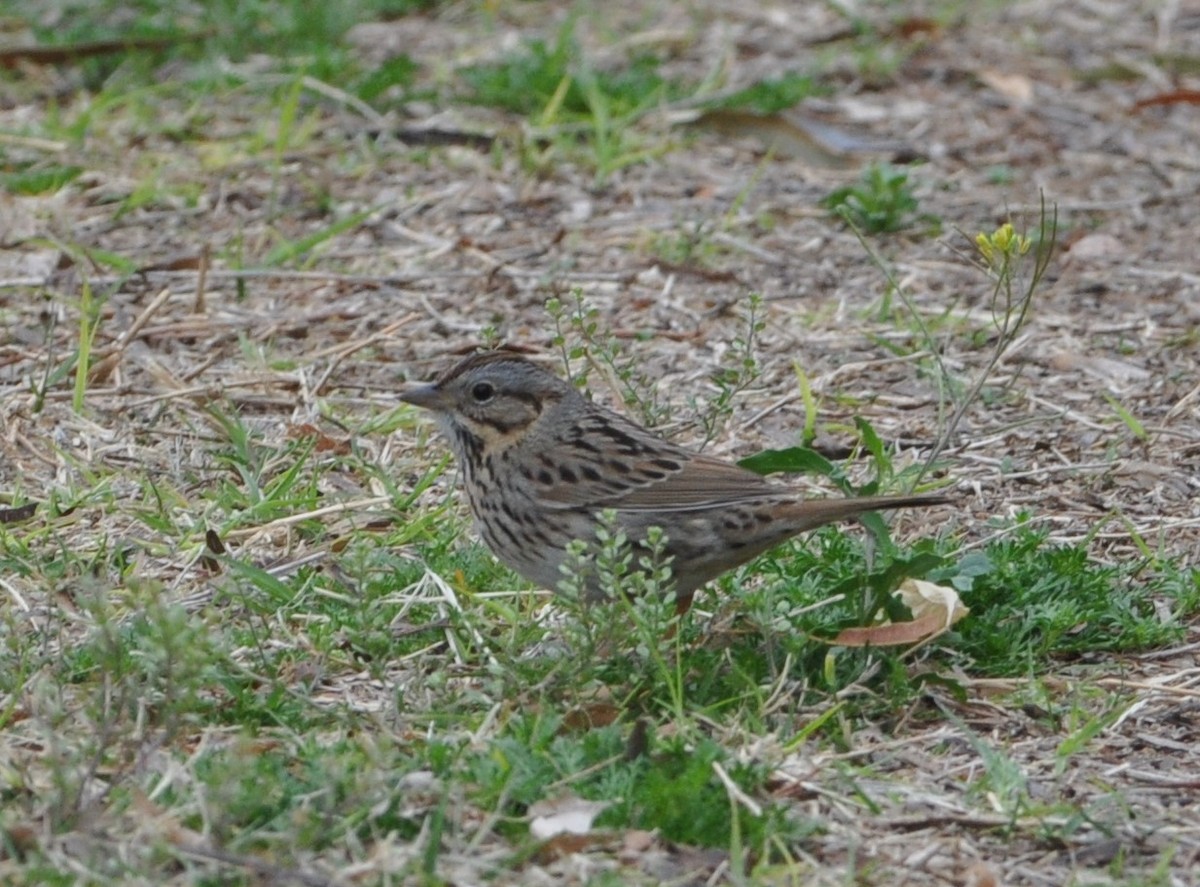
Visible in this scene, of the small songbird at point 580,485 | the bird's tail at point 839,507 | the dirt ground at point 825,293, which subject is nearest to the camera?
the dirt ground at point 825,293

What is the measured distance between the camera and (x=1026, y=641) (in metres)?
4.92

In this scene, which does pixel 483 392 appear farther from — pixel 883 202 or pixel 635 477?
pixel 883 202

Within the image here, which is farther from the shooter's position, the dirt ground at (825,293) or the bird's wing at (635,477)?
the bird's wing at (635,477)

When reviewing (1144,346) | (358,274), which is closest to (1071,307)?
(1144,346)

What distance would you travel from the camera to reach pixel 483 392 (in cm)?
531

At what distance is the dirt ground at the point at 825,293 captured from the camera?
4.40 m

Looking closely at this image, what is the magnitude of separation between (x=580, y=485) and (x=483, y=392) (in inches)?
17.3

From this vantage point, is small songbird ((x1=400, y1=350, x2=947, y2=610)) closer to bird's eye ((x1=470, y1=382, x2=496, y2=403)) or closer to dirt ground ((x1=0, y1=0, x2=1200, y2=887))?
bird's eye ((x1=470, y1=382, x2=496, y2=403))

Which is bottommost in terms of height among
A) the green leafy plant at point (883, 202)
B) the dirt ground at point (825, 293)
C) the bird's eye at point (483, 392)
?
the dirt ground at point (825, 293)

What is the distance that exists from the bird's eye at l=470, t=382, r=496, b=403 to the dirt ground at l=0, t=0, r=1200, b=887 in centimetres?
94

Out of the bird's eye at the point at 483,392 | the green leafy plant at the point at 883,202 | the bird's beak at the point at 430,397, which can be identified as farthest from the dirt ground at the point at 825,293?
the bird's eye at the point at 483,392

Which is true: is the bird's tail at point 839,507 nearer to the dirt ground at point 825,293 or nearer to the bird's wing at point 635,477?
the bird's wing at point 635,477

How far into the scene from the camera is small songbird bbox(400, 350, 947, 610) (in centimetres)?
485

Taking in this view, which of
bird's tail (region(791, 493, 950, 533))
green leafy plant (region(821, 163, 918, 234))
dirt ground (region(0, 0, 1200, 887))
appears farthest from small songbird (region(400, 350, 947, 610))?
green leafy plant (region(821, 163, 918, 234))
